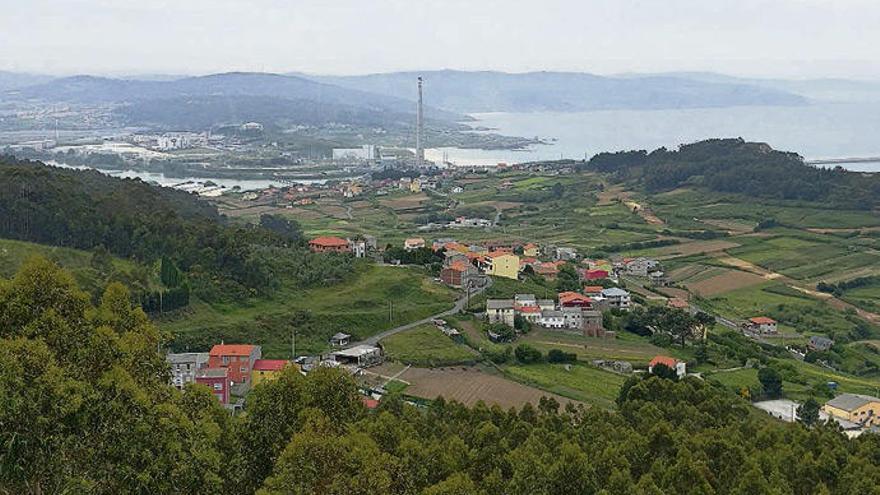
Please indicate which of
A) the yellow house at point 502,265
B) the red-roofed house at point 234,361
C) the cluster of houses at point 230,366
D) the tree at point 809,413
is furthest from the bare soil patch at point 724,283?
the red-roofed house at point 234,361

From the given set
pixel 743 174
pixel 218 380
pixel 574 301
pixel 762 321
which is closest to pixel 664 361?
pixel 574 301

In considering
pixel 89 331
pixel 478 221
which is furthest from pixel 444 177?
pixel 89 331

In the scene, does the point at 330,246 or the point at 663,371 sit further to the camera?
the point at 330,246

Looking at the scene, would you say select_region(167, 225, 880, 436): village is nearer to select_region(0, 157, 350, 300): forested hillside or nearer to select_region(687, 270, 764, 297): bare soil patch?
select_region(687, 270, 764, 297): bare soil patch

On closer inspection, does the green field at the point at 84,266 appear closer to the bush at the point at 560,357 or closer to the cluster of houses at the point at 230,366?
the cluster of houses at the point at 230,366

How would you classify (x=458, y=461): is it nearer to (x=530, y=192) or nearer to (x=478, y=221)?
(x=478, y=221)

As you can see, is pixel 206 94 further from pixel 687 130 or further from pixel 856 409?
pixel 856 409

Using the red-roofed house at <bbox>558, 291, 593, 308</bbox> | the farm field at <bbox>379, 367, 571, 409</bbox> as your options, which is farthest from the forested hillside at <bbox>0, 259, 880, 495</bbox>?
the red-roofed house at <bbox>558, 291, 593, 308</bbox>
